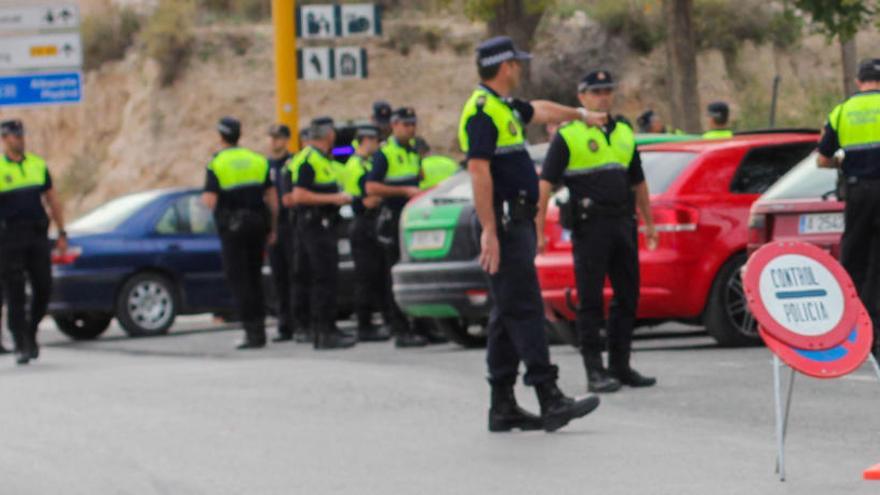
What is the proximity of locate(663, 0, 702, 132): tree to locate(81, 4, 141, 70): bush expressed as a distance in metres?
21.8

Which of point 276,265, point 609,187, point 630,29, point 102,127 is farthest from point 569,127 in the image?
point 102,127

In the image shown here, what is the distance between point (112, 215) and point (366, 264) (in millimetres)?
4532

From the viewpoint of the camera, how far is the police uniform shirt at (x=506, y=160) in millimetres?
10312

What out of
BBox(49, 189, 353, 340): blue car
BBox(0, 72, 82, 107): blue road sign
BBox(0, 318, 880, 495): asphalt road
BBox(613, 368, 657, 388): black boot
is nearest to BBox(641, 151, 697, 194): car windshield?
BBox(0, 318, 880, 495): asphalt road

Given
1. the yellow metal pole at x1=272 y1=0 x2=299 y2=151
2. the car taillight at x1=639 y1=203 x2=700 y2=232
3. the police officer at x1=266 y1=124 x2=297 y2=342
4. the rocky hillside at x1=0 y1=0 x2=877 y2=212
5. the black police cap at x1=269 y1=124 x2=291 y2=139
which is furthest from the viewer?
the rocky hillside at x1=0 y1=0 x2=877 y2=212

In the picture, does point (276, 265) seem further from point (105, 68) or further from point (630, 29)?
point (105, 68)

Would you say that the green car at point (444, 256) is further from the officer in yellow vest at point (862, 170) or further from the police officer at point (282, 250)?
the officer in yellow vest at point (862, 170)

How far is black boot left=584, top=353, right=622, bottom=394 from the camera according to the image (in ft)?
40.6

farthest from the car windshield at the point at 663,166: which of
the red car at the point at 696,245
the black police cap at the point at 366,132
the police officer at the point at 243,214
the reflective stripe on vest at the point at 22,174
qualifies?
the reflective stripe on vest at the point at 22,174

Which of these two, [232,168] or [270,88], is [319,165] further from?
[270,88]

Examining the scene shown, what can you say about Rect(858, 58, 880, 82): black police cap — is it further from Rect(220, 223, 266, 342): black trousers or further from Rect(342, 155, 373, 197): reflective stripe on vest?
Rect(220, 223, 266, 342): black trousers

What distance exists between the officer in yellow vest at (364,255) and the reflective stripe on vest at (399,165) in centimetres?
35

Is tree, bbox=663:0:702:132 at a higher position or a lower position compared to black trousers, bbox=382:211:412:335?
higher

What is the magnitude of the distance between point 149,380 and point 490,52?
486 centimetres
